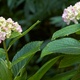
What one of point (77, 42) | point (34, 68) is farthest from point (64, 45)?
point (34, 68)

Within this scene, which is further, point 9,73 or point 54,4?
point 54,4

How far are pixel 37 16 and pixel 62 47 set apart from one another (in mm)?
2059

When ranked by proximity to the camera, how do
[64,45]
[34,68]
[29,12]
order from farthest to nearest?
1. [29,12]
2. [34,68]
3. [64,45]

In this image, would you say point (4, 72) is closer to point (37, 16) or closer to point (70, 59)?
point (70, 59)

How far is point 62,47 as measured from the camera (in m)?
0.98

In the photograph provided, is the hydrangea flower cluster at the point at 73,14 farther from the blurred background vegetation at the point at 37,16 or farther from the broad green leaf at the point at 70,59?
the blurred background vegetation at the point at 37,16

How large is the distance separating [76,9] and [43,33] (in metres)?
2.19

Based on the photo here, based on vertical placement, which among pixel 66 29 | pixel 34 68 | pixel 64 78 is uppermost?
pixel 66 29

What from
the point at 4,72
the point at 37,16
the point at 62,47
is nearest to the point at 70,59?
the point at 62,47

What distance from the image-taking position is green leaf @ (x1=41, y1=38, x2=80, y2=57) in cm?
96

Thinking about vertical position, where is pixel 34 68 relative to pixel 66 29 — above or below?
below

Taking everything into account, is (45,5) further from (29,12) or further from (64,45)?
(64,45)

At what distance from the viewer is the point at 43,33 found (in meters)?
3.26

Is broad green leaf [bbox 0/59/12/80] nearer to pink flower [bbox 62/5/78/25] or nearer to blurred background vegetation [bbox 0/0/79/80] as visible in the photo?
pink flower [bbox 62/5/78/25]
